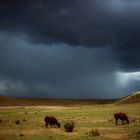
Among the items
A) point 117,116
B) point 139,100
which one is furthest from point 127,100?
point 117,116

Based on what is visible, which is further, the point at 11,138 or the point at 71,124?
the point at 71,124

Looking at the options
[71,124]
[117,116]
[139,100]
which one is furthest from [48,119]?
[139,100]

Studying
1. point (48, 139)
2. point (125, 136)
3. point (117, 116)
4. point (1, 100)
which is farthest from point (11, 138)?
point (1, 100)

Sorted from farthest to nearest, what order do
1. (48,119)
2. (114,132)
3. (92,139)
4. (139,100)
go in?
(139,100), (48,119), (114,132), (92,139)

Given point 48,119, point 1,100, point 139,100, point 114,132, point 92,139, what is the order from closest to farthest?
point 92,139, point 114,132, point 48,119, point 139,100, point 1,100

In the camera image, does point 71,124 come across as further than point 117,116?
No

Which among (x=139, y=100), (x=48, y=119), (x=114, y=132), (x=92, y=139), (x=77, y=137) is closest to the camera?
(x=92, y=139)

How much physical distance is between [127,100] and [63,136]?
83.9m

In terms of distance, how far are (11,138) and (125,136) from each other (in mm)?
9273

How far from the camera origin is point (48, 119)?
39312mm

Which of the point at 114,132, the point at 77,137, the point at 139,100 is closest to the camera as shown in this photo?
the point at 77,137

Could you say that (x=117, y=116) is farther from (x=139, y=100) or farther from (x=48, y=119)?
(x=139, y=100)

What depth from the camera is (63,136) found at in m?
30.3

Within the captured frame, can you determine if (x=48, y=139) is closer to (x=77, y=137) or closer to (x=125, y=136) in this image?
(x=77, y=137)
